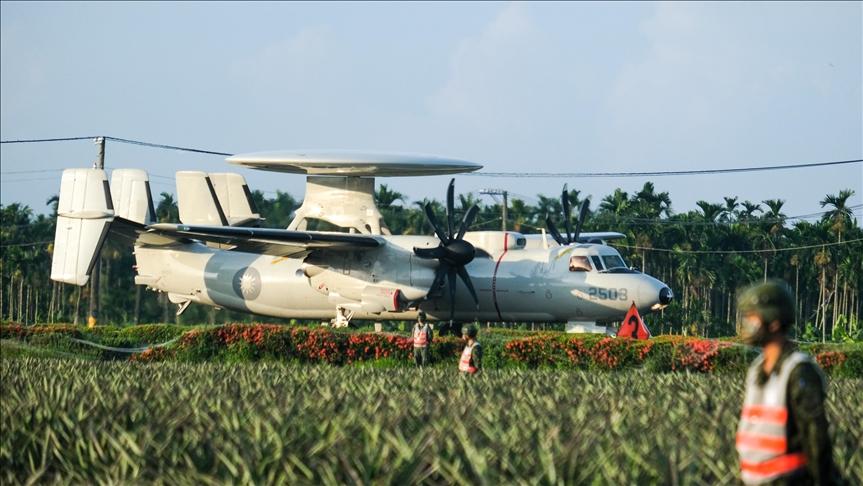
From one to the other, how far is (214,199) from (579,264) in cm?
1430

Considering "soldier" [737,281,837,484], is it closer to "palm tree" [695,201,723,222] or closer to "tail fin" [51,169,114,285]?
"tail fin" [51,169,114,285]

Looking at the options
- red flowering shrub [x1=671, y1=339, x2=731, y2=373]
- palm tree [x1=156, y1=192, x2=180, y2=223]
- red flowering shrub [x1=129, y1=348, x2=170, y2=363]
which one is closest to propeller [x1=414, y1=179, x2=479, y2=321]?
red flowering shrub [x1=129, y1=348, x2=170, y2=363]

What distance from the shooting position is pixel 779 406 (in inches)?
232

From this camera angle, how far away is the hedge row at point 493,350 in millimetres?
23344

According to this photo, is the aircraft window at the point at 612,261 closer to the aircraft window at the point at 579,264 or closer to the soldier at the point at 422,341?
the aircraft window at the point at 579,264

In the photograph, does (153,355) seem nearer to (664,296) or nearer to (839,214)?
(664,296)

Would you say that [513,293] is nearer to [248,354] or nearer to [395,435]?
[248,354]

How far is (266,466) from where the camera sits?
8297mm

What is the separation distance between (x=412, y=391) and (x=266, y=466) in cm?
448

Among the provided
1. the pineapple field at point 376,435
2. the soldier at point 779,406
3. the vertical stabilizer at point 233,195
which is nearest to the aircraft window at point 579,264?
the vertical stabilizer at point 233,195

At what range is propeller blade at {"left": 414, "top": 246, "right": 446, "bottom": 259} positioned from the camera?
35.1 meters

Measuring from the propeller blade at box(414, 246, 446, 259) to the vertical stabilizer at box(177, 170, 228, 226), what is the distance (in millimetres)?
9200

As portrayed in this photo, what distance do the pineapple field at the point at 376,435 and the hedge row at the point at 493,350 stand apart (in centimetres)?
1027

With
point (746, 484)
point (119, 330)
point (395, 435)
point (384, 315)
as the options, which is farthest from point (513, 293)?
point (746, 484)
